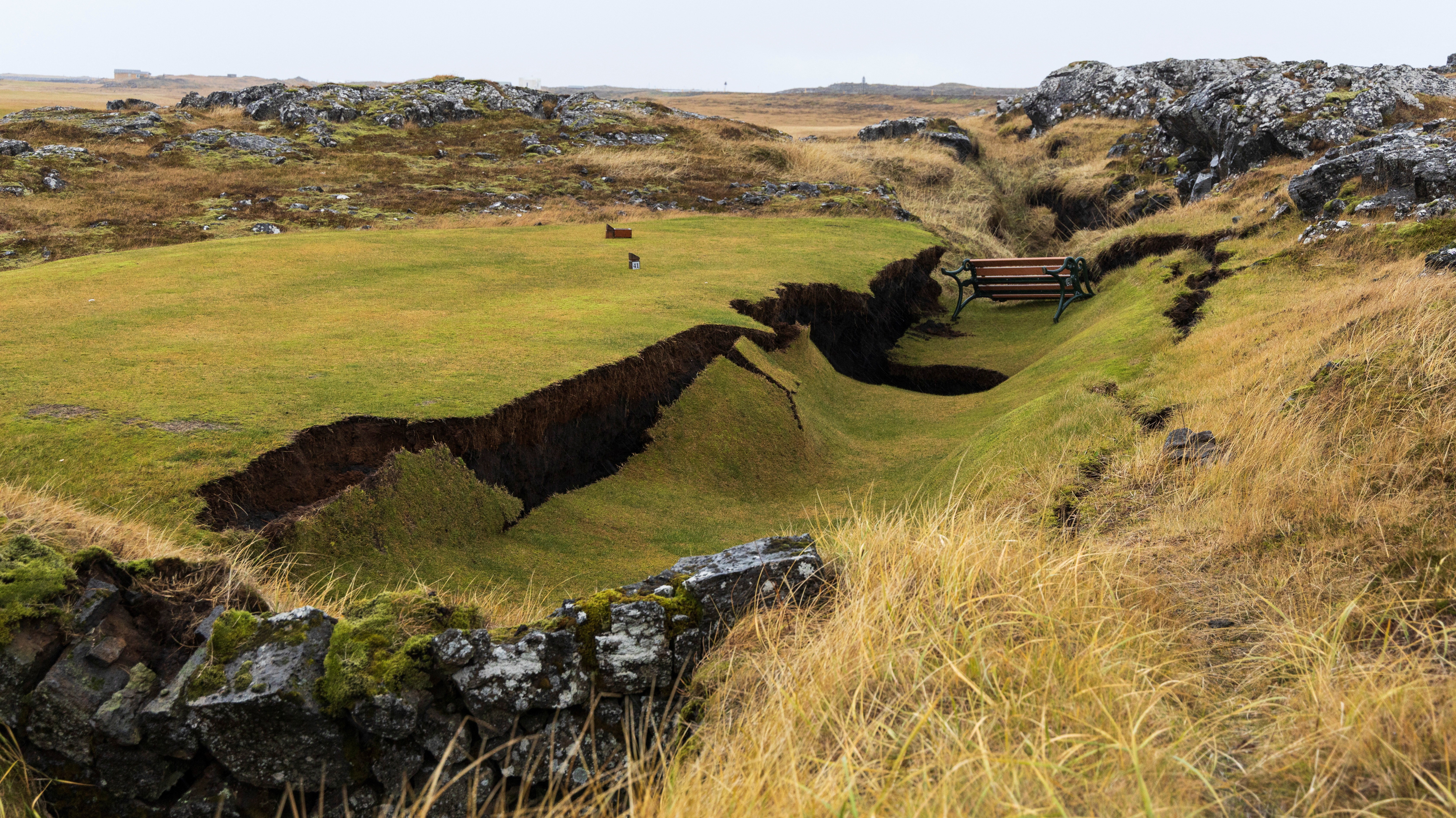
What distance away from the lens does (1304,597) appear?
4129mm

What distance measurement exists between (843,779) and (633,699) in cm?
165

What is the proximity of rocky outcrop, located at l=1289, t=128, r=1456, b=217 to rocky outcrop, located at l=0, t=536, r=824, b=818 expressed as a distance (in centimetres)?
1402

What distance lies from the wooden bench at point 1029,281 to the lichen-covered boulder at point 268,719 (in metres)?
16.8

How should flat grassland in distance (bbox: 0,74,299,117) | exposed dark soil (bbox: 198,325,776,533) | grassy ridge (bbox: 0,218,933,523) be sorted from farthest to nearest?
1. flat grassland in distance (bbox: 0,74,299,117)
2. grassy ridge (bbox: 0,218,933,523)
3. exposed dark soil (bbox: 198,325,776,533)

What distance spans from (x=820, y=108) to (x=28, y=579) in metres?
129

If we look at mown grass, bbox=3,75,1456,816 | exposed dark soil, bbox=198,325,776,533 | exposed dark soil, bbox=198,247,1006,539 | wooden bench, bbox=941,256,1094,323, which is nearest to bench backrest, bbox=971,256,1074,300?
wooden bench, bbox=941,256,1094,323

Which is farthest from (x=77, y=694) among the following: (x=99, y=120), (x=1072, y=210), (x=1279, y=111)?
(x=99, y=120)

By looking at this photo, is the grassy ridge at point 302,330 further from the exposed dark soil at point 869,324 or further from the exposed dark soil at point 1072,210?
the exposed dark soil at point 1072,210

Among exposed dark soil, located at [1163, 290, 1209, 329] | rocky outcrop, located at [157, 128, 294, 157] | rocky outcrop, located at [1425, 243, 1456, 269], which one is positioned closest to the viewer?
rocky outcrop, located at [1425, 243, 1456, 269]

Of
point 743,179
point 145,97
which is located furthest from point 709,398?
point 145,97

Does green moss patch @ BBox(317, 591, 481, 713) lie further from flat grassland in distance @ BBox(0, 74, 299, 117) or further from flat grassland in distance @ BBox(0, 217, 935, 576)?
flat grassland in distance @ BBox(0, 74, 299, 117)

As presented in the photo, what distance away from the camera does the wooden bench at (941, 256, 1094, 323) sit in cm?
1819

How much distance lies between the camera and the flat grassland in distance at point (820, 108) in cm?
9456

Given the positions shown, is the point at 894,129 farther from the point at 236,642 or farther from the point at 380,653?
the point at 236,642
